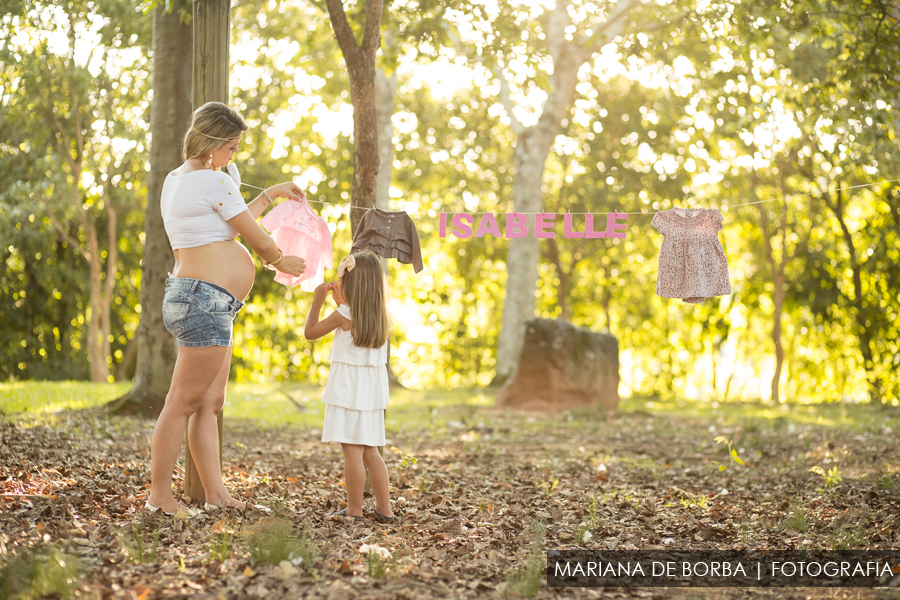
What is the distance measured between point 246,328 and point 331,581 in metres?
16.7

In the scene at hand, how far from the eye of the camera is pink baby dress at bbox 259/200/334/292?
4.70 metres

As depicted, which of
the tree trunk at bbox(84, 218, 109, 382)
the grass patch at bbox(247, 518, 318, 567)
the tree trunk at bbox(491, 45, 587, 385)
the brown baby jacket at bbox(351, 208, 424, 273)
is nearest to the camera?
the grass patch at bbox(247, 518, 318, 567)

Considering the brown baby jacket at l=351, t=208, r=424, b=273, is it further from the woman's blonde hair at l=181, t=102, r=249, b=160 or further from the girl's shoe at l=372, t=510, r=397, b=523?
the girl's shoe at l=372, t=510, r=397, b=523

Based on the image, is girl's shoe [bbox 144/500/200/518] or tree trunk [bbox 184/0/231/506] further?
tree trunk [bbox 184/0/231/506]

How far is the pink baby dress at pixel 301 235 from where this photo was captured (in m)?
4.70

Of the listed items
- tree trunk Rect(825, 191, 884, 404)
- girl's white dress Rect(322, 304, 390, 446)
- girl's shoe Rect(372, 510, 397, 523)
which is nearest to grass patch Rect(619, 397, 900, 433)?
tree trunk Rect(825, 191, 884, 404)

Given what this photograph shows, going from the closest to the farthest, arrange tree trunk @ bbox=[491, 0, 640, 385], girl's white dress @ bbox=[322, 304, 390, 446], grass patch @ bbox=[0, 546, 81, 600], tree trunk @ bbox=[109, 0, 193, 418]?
1. grass patch @ bbox=[0, 546, 81, 600]
2. girl's white dress @ bbox=[322, 304, 390, 446]
3. tree trunk @ bbox=[109, 0, 193, 418]
4. tree trunk @ bbox=[491, 0, 640, 385]

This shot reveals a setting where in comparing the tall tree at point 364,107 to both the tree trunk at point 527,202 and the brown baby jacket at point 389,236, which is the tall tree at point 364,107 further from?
the tree trunk at point 527,202

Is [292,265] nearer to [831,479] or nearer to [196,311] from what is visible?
[196,311]

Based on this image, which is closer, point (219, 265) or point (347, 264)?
point (219, 265)

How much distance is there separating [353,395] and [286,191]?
4.26 feet

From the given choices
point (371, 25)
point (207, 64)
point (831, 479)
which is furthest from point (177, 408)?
point (831, 479)

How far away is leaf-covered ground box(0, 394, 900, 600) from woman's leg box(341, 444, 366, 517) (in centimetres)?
14

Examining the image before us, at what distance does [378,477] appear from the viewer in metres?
4.04
